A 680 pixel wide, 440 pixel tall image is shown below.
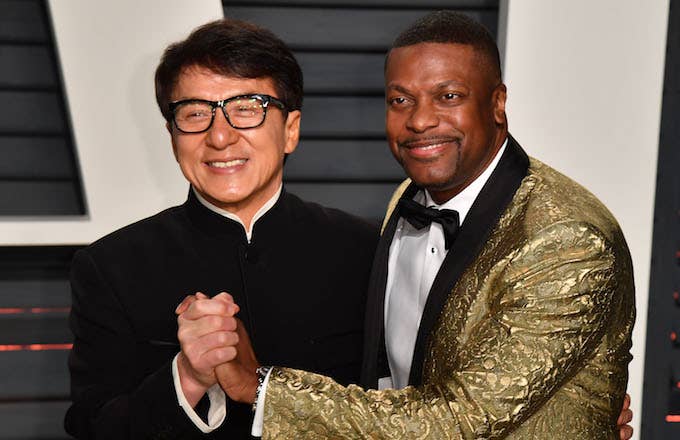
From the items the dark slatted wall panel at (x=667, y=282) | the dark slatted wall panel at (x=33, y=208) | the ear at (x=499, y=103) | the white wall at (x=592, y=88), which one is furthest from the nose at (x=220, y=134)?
the dark slatted wall panel at (x=667, y=282)

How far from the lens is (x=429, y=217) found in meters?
1.91

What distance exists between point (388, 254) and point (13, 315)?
166 centimetres

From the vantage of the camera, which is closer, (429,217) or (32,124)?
(429,217)

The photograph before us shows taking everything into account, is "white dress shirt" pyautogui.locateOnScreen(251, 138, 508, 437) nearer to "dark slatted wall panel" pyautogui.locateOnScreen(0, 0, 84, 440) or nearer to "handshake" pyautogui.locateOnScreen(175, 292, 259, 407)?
"handshake" pyautogui.locateOnScreen(175, 292, 259, 407)

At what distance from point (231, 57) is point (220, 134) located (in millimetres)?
161

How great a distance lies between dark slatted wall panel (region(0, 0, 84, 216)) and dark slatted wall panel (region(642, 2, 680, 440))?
1958 millimetres

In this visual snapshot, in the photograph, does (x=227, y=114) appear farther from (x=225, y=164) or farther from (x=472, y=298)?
(x=472, y=298)

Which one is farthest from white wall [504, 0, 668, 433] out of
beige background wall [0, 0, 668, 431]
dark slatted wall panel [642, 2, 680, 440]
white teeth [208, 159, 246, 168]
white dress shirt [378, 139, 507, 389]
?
white teeth [208, 159, 246, 168]

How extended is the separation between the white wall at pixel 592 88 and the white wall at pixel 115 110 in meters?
0.98

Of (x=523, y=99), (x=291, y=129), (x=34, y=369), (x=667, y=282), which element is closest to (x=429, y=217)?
(x=291, y=129)

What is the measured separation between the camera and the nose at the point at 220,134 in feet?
5.88

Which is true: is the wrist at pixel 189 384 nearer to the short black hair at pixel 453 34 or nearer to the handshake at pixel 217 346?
the handshake at pixel 217 346

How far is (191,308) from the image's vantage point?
1.65 meters

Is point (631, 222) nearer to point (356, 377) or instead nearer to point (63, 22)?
point (356, 377)
